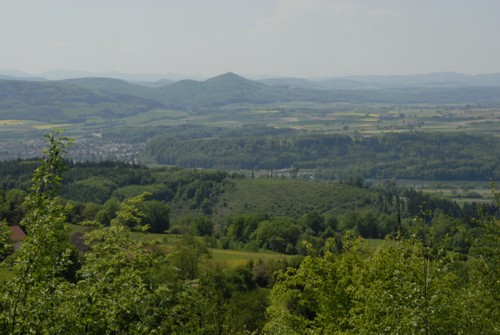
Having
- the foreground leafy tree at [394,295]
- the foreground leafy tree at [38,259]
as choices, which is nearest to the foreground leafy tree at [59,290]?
the foreground leafy tree at [38,259]

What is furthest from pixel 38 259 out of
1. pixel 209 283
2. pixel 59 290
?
pixel 209 283

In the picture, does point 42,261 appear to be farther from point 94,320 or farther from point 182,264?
point 182,264

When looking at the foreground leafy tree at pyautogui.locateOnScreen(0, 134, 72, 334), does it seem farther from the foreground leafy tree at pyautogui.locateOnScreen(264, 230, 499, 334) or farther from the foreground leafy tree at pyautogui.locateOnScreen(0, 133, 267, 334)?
the foreground leafy tree at pyautogui.locateOnScreen(264, 230, 499, 334)

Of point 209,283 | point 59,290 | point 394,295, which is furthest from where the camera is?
point 209,283

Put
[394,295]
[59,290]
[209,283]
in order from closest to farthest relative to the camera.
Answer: [59,290] → [394,295] → [209,283]

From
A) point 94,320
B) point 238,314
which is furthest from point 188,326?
point 238,314

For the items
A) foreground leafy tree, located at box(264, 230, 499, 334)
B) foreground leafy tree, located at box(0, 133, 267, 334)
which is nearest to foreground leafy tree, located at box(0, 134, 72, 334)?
foreground leafy tree, located at box(0, 133, 267, 334)

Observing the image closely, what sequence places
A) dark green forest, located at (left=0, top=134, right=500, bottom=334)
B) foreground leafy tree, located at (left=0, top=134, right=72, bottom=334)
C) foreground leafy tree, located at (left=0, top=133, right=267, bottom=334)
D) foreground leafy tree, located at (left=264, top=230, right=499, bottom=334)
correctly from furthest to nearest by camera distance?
foreground leafy tree, located at (left=264, top=230, right=499, bottom=334) < dark green forest, located at (left=0, top=134, right=500, bottom=334) < foreground leafy tree, located at (left=0, top=133, right=267, bottom=334) < foreground leafy tree, located at (left=0, top=134, right=72, bottom=334)

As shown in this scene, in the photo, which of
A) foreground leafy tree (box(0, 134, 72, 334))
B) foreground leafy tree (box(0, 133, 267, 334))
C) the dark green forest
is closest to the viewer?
foreground leafy tree (box(0, 134, 72, 334))

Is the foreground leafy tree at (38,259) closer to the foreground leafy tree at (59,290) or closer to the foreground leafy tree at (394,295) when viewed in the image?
the foreground leafy tree at (59,290)

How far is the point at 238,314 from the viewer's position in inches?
1735

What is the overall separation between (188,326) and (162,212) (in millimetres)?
91957

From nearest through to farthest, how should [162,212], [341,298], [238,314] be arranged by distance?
[341,298], [238,314], [162,212]

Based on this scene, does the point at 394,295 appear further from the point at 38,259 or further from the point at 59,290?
the point at 38,259
